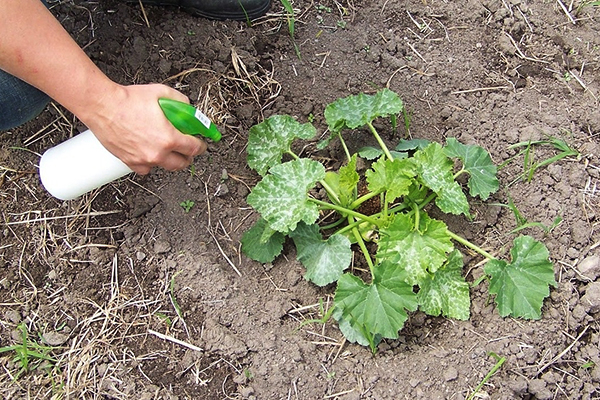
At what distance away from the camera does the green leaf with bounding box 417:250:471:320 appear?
1846 mm

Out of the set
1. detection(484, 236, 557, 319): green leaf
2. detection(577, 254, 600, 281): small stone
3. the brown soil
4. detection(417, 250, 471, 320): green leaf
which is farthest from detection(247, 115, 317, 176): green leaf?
detection(577, 254, 600, 281): small stone

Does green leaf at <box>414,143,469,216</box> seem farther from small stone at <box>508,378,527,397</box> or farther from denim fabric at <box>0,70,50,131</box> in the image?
denim fabric at <box>0,70,50,131</box>

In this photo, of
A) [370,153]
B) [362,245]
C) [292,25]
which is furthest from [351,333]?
[292,25]

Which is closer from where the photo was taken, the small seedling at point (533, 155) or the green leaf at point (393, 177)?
the green leaf at point (393, 177)

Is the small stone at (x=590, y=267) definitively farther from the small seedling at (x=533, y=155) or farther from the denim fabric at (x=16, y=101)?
the denim fabric at (x=16, y=101)

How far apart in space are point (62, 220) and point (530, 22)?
1.83m

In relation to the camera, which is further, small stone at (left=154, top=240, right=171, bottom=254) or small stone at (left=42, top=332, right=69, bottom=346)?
small stone at (left=154, top=240, right=171, bottom=254)

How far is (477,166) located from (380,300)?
1.85ft

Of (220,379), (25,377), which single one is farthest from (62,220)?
(220,379)

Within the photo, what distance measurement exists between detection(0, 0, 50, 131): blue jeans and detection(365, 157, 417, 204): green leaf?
1.01 meters

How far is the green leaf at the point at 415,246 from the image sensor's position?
1.79m

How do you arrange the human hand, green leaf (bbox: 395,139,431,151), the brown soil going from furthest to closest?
green leaf (bbox: 395,139,431,151), the brown soil, the human hand

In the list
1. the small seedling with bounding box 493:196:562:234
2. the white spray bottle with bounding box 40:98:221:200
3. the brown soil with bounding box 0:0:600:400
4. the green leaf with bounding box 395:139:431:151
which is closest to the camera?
the white spray bottle with bounding box 40:98:221:200

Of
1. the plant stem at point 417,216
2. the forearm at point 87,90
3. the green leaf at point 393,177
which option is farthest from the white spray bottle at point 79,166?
the plant stem at point 417,216
